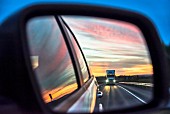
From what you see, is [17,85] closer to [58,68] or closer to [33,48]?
[33,48]

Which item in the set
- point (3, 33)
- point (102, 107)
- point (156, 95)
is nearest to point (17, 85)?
point (3, 33)

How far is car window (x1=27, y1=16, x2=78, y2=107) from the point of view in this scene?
5.75ft

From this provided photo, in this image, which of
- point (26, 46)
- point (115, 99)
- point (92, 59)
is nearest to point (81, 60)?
point (92, 59)

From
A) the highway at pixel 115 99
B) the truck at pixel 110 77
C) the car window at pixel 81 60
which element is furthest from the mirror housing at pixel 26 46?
the car window at pixel 81 60

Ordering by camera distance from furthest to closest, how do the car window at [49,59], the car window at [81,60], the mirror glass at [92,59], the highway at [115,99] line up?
1. the car window at [81,60]
2. the highway at [115,99]
3. the mirror glass at [92,59]
4. the car window at [49,59]

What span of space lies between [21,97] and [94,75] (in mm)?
797

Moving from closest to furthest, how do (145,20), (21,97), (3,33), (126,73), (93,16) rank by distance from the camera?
(21,97) < (3,33) < (93,16) < (145,20) < (126,73)

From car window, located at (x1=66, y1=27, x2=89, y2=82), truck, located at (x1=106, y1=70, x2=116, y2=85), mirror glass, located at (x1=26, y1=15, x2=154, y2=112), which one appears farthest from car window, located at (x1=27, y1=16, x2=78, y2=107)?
truck, located at (x1=106, y1=70, x2=116, y2=85)

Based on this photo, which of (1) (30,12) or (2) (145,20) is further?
(2) (145,20)

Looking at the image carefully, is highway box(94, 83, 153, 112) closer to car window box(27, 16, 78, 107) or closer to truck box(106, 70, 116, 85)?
truck box(106, 70, 116, 85)

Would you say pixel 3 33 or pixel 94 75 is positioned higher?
pixel 3 33

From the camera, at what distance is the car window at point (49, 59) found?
1.75 m

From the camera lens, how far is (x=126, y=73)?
7.58ft

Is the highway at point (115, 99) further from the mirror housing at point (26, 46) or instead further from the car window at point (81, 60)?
the car window at point (81, 60)
